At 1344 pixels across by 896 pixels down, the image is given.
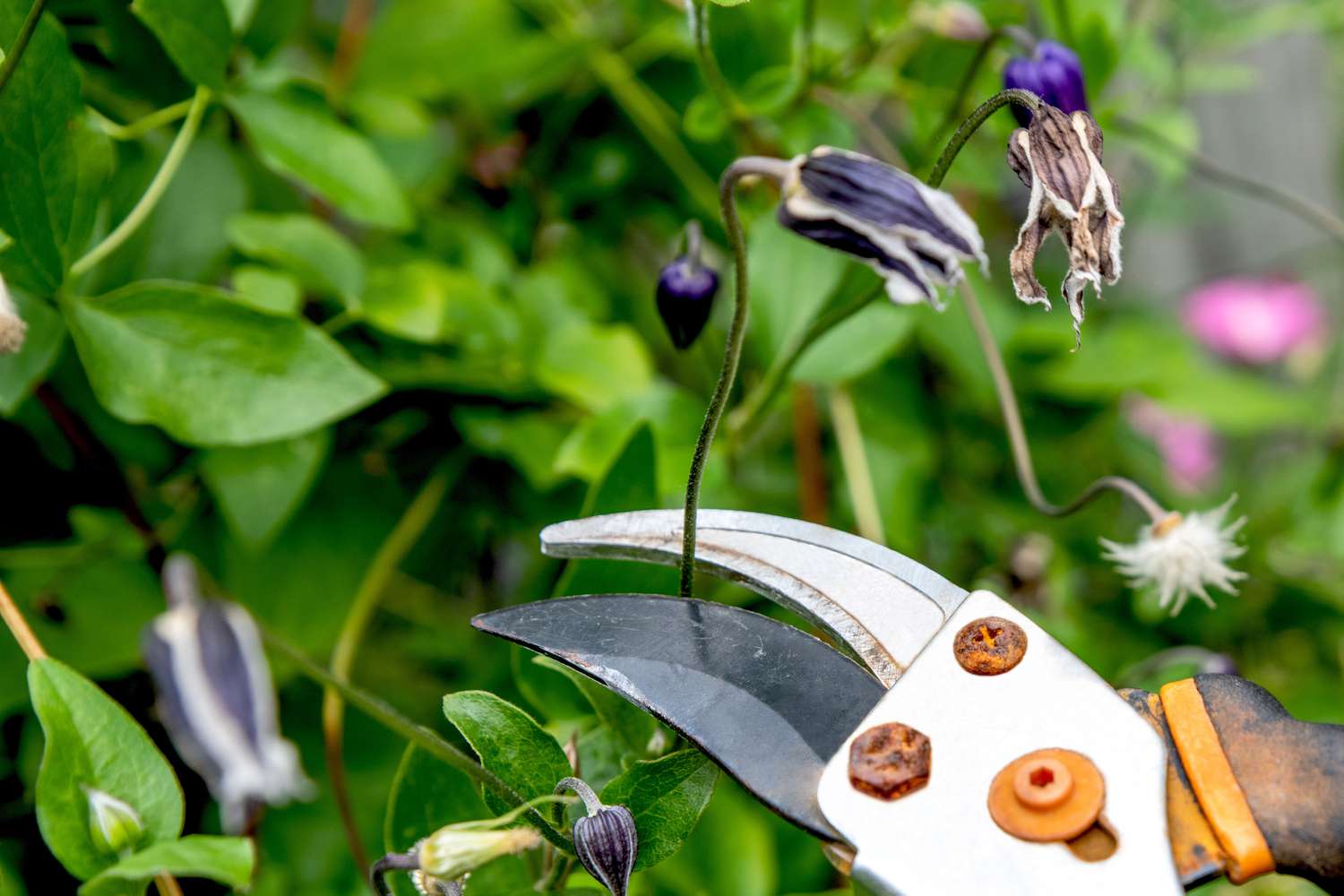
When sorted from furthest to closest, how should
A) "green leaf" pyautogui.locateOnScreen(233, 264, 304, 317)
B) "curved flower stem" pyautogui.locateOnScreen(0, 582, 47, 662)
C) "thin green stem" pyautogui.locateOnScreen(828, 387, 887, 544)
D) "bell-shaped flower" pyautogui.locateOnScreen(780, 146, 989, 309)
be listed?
"thin green stem" pyautogui.locateOnScreen(828, 387, 887, 544) < "green leaf" pyautogui.locateOnScreen(233, 264, 304, 317) < "curved flower stem" pyautogui.locateOnScreen(0, 582, 47, 662) < "bell-shaped flower" pyautogui.locateOnScreen(780, 146, 989, 309)

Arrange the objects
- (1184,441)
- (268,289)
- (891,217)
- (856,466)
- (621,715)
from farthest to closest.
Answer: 1. (1184,441)
2. (856,466)
3. (268,289)
4. (621,715)
5. (891,217)

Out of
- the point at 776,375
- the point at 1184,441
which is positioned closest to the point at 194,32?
the point at 776,375

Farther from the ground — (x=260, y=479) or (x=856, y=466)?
(x=260, y=479)

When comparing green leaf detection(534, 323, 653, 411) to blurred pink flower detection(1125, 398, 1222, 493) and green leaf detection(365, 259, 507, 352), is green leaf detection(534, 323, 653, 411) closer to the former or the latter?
green leaf detection(365, 259, 507, 352)

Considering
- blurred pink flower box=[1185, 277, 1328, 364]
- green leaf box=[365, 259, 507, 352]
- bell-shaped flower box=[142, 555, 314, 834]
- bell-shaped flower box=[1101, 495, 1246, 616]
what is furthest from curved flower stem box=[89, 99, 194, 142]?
blurred pink flower box=[1185, 277, 1328, 364]

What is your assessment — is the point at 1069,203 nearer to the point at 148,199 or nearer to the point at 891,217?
the point at 891,217

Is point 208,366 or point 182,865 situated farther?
point 208,366

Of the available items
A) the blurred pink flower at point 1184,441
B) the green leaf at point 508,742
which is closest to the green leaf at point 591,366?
the green leaf at point 508,742
